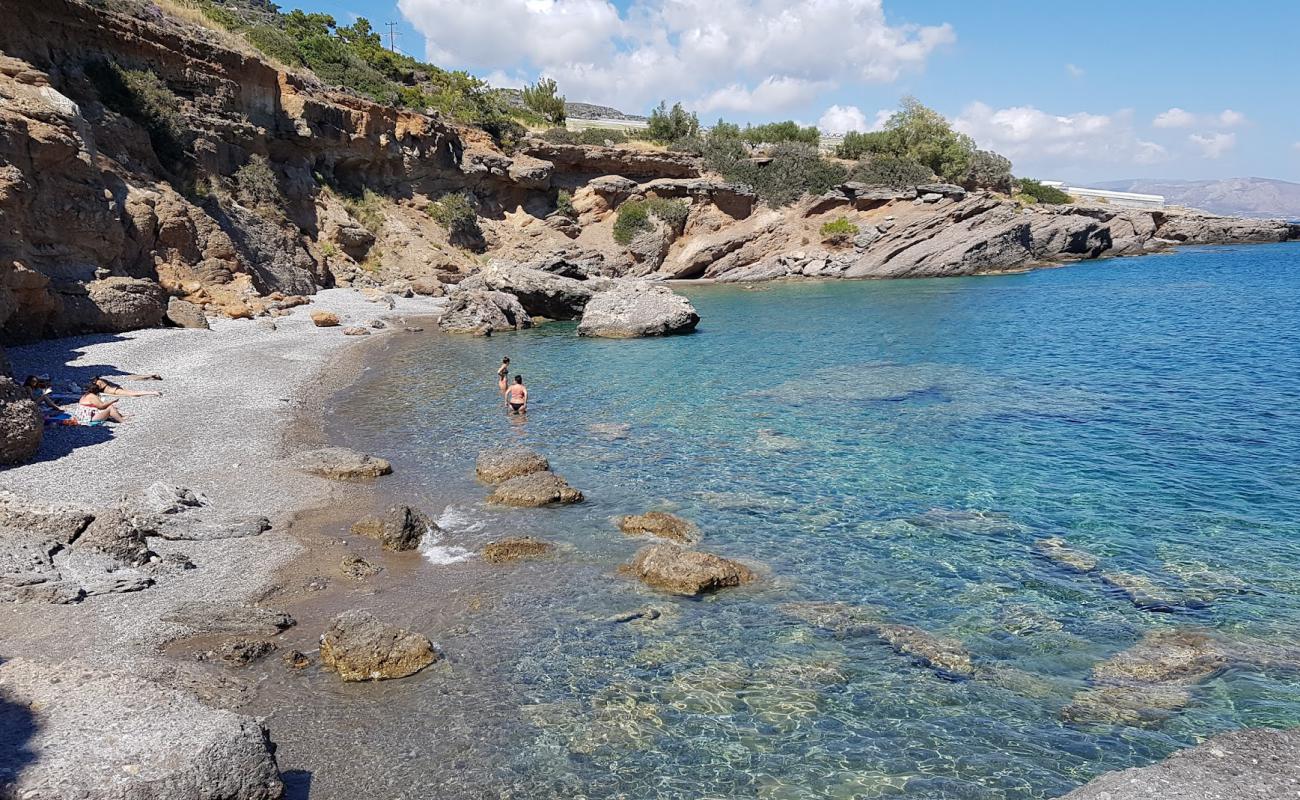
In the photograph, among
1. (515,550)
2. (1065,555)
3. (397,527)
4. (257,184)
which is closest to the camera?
(1065,555)

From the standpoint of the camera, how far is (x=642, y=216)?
58.4 meters

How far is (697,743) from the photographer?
662 cm

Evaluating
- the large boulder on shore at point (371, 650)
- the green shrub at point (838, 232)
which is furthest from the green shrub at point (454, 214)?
the large boulder on shore at point (371, 650)

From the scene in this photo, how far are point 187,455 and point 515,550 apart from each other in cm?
741

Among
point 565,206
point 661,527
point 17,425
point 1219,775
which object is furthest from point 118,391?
point 565,206

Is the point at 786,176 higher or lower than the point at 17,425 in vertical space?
higher

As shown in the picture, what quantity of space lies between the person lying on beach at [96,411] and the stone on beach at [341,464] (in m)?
4.37

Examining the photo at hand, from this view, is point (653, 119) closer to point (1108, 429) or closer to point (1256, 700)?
point (1108, 429)

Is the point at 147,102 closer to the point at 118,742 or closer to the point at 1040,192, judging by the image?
the point at 118,742

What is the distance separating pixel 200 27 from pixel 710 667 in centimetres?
4465

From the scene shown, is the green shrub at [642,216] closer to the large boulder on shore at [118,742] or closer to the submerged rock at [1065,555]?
the submerged rock at [1065,555]

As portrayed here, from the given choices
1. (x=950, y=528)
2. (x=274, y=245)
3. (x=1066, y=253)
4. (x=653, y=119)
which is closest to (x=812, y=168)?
(x=653, y=119)

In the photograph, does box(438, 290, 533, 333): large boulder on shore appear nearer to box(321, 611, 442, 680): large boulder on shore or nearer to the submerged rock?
box(321, 611, 442, 680): large boulder on shore

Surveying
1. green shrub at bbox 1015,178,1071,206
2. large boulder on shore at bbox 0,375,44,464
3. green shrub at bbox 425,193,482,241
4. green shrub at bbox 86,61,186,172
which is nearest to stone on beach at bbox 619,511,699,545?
large boulder on shore at bbox 0,375,44,464
